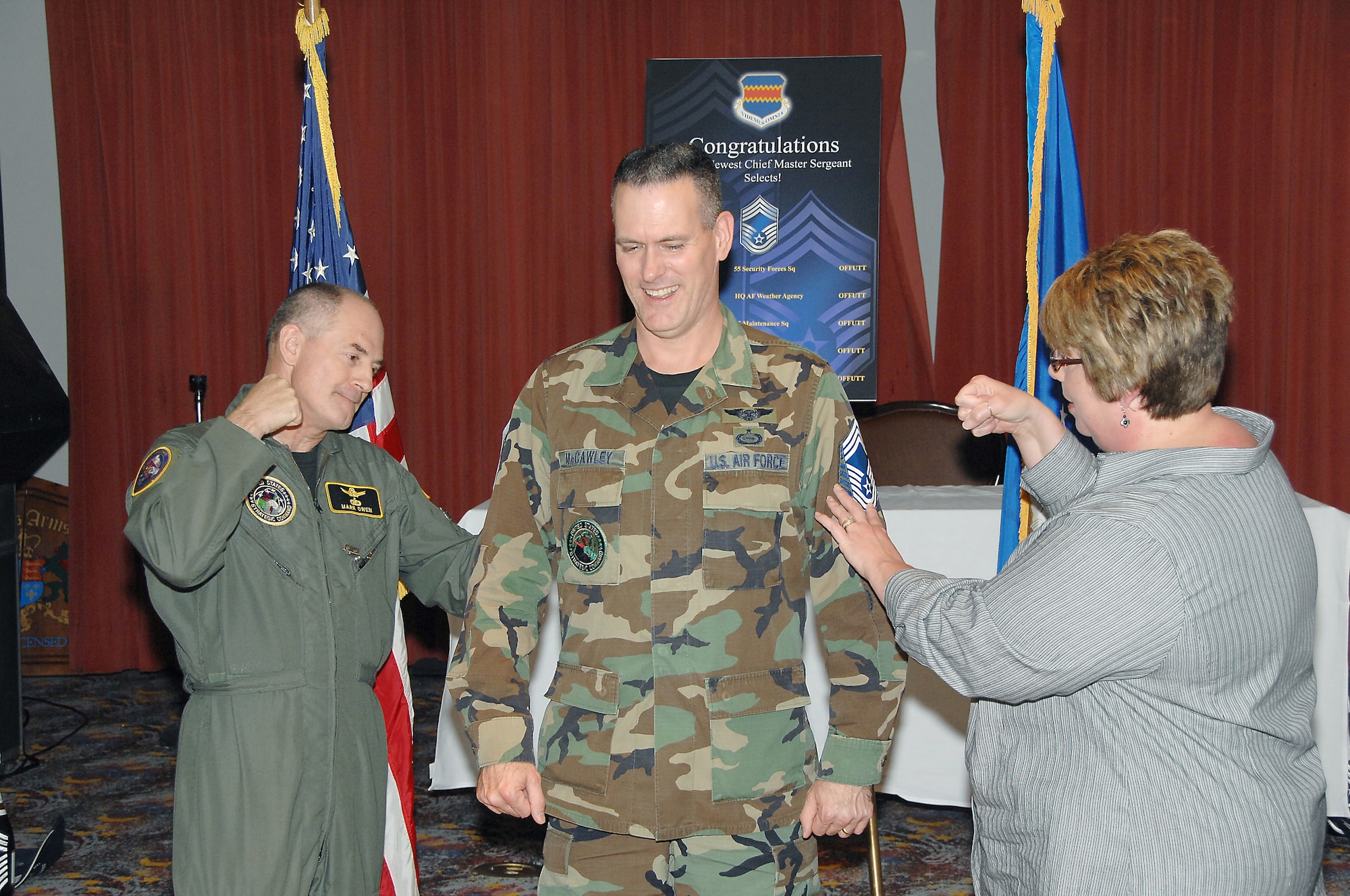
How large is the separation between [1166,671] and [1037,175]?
1.41 meters

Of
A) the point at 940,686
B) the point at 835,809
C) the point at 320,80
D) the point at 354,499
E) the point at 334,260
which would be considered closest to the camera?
the point at 835,809

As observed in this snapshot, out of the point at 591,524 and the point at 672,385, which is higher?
the point at 672,385

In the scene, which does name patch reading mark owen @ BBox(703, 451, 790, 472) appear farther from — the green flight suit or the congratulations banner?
the congratulations banner

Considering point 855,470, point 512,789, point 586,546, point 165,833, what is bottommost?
point 165,833

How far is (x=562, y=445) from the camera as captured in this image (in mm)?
1916

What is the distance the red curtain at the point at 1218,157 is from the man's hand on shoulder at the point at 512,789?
429 cm

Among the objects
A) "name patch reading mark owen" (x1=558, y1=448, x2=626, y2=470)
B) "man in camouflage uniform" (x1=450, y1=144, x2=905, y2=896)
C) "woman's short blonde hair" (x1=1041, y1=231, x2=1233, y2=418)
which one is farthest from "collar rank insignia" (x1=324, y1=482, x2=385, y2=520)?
"woman's short blonde hair" (x1=1041, y1=231, x2=1233, y2=418)

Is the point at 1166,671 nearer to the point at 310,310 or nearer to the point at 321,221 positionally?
the point at 310,310

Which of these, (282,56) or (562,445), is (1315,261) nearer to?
(562,445)

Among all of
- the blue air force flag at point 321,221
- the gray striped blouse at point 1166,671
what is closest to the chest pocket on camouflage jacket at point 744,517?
the gray striped blouse at point 1166,671

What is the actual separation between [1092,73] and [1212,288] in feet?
14.4

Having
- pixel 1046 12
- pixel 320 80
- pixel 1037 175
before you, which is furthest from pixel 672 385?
pixel 320 80

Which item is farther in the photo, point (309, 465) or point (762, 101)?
point (762, 101)

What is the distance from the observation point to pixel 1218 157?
536cm
